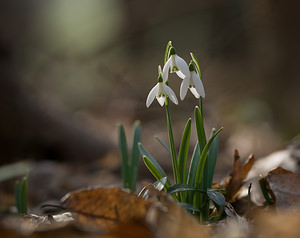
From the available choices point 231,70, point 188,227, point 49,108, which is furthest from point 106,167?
point 231,70

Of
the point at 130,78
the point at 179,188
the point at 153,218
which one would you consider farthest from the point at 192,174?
the point at 130,78

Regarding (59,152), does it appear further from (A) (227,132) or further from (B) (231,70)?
(B) (231,70)

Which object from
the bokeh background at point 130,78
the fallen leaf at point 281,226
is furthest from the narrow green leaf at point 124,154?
the bokeh background at point 130,78

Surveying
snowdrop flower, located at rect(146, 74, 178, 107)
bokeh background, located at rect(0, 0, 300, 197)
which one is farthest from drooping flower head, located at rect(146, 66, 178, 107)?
bokeh background, located at rect(0, 0, 300, 197)

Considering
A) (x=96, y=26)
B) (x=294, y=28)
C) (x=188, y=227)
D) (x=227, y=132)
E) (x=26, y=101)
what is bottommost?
(x=227, y=132)

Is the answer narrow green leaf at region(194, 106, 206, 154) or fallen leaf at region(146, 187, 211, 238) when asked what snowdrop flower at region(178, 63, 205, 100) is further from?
fallen leaf at region(146, 187, 211, 238)

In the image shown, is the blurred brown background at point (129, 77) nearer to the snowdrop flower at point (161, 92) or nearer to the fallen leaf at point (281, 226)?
the snowdrop flower at point (161, 92)
